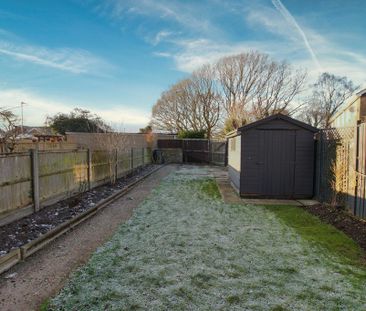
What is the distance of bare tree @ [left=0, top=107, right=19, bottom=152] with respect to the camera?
8799 millimetres

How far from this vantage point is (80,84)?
16156mm

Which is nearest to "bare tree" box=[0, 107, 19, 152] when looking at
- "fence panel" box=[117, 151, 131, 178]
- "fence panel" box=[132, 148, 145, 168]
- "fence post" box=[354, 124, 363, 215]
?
"fence panel" box=[117, 151, 131, 178]

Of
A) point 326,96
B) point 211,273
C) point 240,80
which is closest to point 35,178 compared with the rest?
point 211,273

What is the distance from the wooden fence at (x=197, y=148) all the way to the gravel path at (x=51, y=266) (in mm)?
14627

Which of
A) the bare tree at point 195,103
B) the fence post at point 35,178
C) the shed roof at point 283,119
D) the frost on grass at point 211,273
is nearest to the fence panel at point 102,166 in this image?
the fence post at point 35,178

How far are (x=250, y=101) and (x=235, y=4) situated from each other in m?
16.9

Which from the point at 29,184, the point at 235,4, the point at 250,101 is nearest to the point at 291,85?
the point at 250,101

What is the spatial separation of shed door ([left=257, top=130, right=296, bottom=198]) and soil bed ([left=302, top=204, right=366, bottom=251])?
3.72 ft

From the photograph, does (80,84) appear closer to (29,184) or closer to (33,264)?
(29,184)

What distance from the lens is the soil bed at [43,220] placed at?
4.12m

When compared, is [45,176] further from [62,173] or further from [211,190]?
[211,190]

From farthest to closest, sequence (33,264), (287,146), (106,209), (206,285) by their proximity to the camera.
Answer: (287,146) < (106,209) < (33,264) < (206,285)

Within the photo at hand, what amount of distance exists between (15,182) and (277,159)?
21.2 ft

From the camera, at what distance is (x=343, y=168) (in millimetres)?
6145
